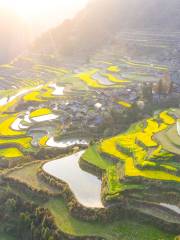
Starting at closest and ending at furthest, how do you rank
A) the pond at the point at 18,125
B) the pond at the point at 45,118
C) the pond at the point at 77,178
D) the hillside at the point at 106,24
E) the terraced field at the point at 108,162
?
the terraced field at the point at 108,162, the pond at the point at 77,178, the pond at the point at 18,125, the pond at the point at 45,118, the hillside at the point at 106,24

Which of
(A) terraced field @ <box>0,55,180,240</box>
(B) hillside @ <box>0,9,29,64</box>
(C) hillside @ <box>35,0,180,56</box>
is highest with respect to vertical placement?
(A) terraced field @ <box>0,55,180,240</box>

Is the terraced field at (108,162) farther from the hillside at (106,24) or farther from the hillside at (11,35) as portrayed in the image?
the hillside at (11,35)

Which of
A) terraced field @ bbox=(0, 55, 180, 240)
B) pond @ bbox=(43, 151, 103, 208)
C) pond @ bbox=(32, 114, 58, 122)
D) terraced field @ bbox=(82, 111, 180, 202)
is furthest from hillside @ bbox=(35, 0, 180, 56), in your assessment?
pond @ bbox=(43, 151, 103, 208)

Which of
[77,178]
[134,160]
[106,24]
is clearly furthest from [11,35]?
[134,160]

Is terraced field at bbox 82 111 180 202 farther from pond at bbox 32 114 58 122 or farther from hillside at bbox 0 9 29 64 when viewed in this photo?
hillside at bbox 0 9 29 64

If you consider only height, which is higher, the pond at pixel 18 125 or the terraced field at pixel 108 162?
the terraced field at pixel 108 162

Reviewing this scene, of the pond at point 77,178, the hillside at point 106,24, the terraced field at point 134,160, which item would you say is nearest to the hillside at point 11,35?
the hillside at point 106,24

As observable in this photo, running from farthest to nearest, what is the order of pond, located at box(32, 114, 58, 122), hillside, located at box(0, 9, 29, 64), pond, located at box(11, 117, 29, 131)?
hillside, located at box(0, 9, 29, 64), pond, located at box(32, 114, 58, 122), pond, located at box(11, 117, 29, 131)

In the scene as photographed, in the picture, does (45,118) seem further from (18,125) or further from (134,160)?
(134,160)

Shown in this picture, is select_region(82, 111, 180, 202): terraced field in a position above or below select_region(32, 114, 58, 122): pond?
above

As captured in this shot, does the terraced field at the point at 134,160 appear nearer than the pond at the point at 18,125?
Yes
